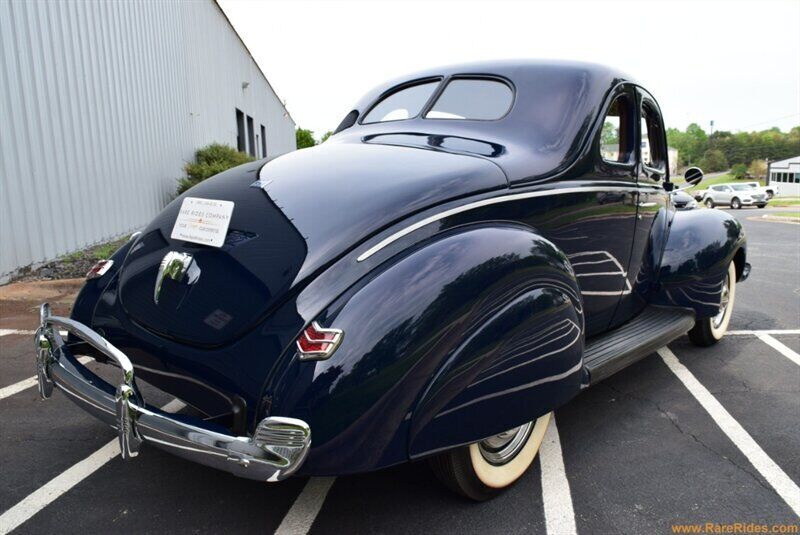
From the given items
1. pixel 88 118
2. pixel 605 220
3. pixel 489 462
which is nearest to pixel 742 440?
pixel 605 220

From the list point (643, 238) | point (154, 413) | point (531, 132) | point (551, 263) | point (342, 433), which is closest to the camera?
point (342, 433)

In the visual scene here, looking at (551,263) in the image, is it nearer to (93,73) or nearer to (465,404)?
(465,404)

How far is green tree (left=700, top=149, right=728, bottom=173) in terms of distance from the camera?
95.4 meters

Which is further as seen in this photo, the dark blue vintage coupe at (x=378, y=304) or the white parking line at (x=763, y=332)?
the white parking line at (x=763, y=332)

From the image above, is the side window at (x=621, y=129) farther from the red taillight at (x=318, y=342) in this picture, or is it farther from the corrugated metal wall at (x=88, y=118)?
the corrugated metal wall at (x=88, y=118)

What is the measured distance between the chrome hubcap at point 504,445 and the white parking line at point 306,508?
2.31 ft

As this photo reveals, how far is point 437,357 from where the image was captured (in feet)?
5.98

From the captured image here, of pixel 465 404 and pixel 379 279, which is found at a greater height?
pixel 379 279

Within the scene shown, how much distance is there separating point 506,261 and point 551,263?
272 millimetres

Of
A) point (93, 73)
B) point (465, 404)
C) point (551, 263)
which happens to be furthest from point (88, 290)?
point (93, 73)

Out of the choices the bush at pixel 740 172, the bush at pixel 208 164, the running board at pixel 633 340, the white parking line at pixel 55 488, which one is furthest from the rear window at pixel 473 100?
the bush at pixel 740 172

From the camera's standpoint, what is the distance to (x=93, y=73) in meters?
7.36

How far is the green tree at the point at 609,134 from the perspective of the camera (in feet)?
9.92

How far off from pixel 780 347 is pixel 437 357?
12.3ft
